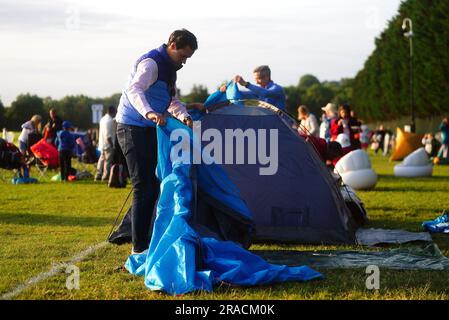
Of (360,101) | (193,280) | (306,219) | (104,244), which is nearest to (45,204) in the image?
(104,244)

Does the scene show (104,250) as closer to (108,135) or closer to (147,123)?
(147,123)

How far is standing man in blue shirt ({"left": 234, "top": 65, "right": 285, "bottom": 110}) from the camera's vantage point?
29.5 ft

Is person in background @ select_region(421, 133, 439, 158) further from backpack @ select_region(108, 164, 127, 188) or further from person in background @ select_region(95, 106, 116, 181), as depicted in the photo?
backpack @ select_region(108, 164, 127, 188)

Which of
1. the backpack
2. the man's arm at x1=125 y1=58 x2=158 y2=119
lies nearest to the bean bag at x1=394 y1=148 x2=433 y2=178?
the backpack

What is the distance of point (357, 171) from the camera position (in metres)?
14.4

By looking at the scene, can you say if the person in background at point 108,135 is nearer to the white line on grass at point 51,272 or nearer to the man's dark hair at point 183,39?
the white line on grass at point 51,272

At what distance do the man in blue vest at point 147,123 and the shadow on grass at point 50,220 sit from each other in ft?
10.1

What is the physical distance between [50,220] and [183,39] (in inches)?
186

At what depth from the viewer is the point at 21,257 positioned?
6930mm

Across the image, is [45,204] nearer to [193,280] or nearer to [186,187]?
[186,187]

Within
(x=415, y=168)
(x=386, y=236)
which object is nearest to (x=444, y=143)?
(x=415, y=168)

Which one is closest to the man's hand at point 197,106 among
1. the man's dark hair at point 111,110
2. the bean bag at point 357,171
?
the bean bag at point 357,171

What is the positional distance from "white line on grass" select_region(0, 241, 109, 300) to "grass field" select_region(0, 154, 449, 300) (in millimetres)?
58
